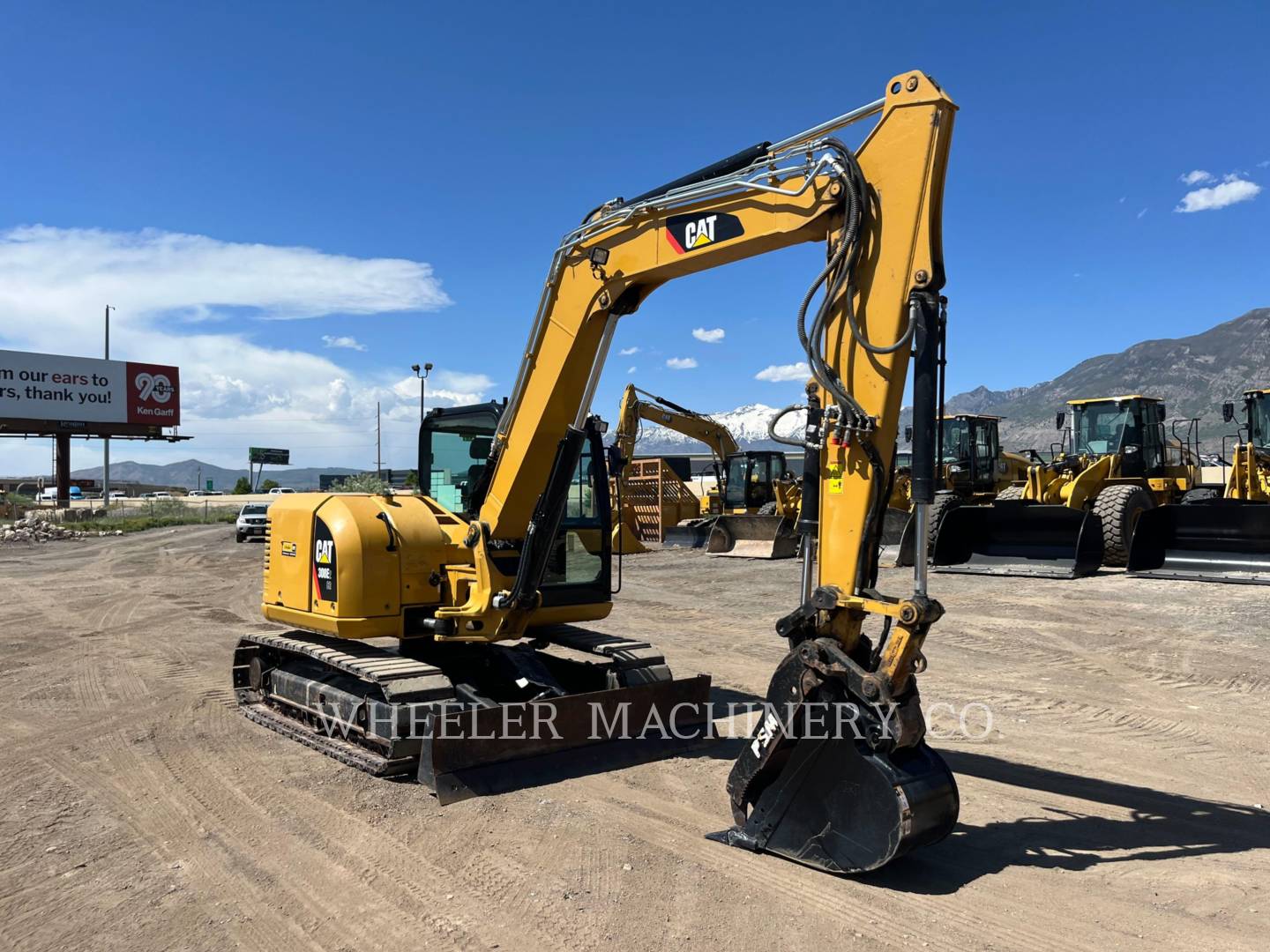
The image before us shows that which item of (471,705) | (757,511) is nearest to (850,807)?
(471,705)

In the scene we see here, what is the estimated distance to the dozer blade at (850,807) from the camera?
424 cm

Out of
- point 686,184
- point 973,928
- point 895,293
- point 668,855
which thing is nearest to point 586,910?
point 668,855

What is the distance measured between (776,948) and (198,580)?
18.3 m

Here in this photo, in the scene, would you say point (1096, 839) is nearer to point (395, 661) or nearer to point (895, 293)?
point (895, 293)

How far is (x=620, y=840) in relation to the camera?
16.3 ft

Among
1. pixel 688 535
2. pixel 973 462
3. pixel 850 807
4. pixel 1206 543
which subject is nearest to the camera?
pixel 850 807

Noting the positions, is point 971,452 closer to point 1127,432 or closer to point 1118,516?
point 1127,432

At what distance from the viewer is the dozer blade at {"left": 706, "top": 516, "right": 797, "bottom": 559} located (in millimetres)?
20781

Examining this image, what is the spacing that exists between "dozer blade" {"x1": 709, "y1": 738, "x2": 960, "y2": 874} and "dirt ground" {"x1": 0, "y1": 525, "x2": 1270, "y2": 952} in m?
0.14

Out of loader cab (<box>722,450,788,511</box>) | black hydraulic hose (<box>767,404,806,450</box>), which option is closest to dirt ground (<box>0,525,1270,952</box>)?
black hydraulic hose (<box>767,404,806,450</box>)

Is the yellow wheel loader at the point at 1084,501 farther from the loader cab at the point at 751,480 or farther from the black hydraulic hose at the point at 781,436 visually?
the black hydraulic hose at the point at 781,436

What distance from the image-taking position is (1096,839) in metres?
4.88

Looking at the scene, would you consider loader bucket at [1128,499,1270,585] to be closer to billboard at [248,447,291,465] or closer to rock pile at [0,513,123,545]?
rock pile at [0,513,123,545]

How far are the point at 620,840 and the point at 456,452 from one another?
359 centimetres
